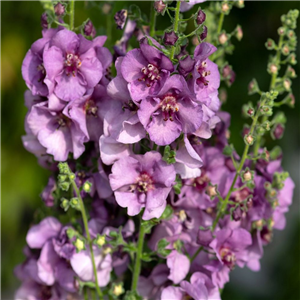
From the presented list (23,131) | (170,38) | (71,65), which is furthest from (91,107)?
(23,131)

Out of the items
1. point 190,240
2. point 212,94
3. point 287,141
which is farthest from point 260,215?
point 287,141

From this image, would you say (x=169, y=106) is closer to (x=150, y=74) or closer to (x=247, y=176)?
(x=150, y=74)

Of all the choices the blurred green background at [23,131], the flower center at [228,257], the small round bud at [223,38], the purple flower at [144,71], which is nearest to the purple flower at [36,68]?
the purple flower at [144,71]

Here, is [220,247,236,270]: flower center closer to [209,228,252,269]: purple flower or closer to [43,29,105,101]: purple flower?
[209,228,252,269]: purple flower

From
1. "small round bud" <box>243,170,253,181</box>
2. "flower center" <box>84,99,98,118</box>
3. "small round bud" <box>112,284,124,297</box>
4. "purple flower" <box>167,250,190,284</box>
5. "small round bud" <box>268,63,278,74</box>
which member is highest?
"small round bud" <box>268,63,278,74</box>

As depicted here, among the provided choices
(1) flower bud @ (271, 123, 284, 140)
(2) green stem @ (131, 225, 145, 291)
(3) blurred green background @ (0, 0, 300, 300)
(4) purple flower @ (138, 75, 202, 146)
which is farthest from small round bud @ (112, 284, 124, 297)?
(3) blurred green background @ (0, 0, 300, 300)

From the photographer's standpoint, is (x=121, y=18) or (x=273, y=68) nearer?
(x=121, y=18)

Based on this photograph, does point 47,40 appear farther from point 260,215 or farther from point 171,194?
point 260,215
